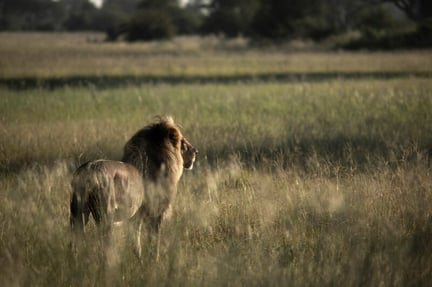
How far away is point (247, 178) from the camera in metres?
6.34

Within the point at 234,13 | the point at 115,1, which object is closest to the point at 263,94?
the point at 234,13

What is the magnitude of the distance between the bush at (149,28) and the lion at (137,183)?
4051cm

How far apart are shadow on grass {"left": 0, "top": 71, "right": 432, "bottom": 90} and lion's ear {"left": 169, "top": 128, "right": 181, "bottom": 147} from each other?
10836 millimetres

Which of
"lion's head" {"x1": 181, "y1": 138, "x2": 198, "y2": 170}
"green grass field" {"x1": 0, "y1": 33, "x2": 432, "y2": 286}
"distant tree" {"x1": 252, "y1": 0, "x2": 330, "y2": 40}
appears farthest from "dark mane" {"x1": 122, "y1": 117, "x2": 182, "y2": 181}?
"distant tree" {"x1": 252, "y1": 0, "x2": 330, "y2": 40}

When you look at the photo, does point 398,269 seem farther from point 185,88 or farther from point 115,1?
point 115,1

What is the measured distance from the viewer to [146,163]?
13.7 ft

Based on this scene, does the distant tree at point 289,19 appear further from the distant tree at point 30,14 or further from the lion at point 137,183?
the lion at point 137,183

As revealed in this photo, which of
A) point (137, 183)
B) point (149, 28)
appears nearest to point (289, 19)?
point (149, 28)

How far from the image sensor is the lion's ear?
175 inches

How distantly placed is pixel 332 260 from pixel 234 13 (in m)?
50.5

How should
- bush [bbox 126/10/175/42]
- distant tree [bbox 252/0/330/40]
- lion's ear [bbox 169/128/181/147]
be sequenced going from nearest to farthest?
1. lion's ear [bbox 169/128/181/147]
2. distant tree [bbox 252/0/330/40]
3. bush [bbox 126/10/175/42]

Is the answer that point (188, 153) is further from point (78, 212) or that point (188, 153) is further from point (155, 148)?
point (78, 212)

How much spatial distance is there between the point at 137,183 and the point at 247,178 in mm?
2531

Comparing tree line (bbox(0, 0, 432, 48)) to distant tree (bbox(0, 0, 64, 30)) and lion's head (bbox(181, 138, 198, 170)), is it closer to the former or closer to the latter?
distant tree (bbox(0, 0, 64, 30))
